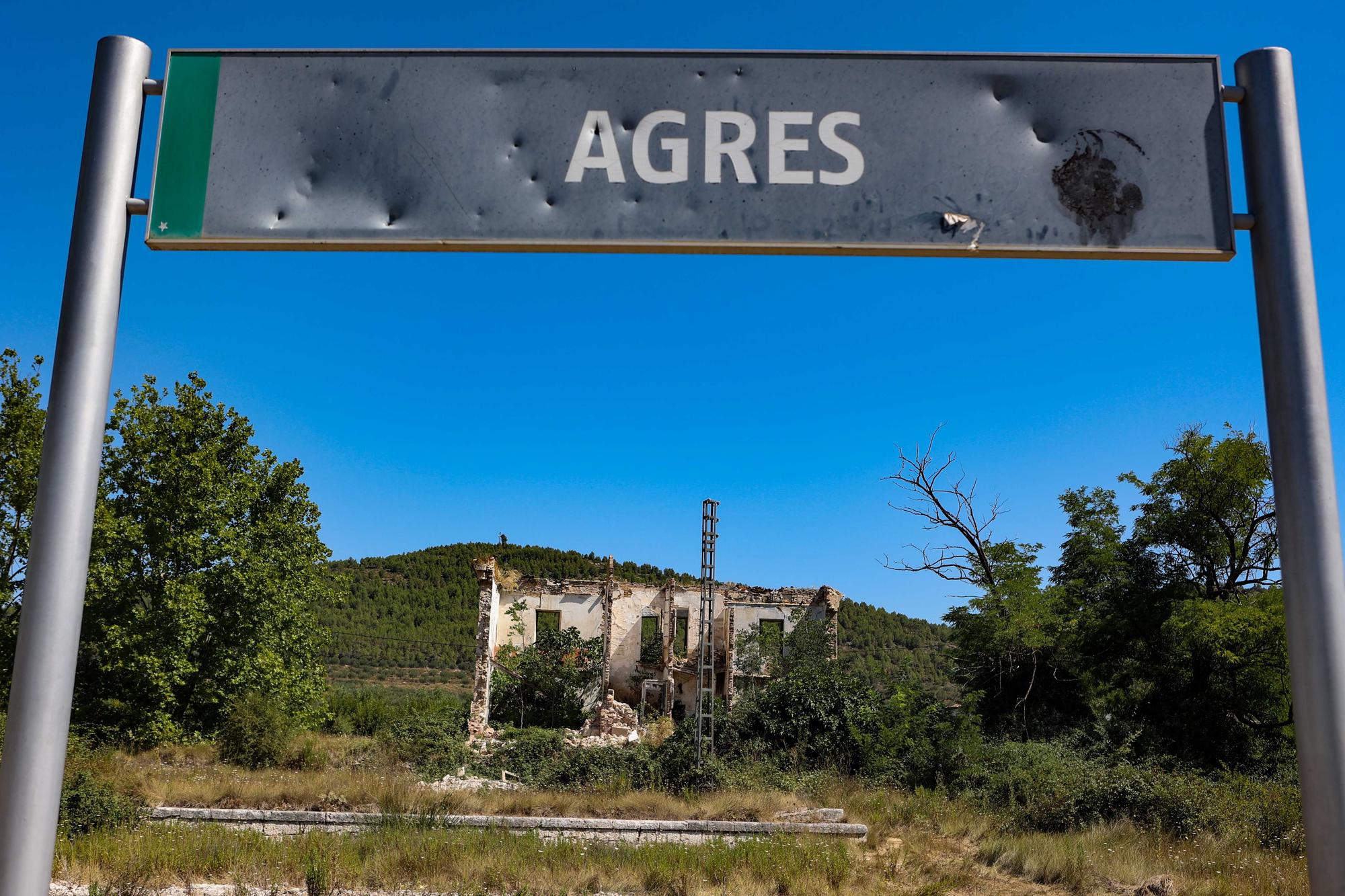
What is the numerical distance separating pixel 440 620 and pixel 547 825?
1833 inches

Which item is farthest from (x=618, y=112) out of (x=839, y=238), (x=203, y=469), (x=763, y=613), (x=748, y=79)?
(x=763, y=613)

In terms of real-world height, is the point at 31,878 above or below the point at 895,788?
above

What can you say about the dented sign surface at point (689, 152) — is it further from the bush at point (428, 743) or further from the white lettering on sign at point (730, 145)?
the bush at point (428, 743)

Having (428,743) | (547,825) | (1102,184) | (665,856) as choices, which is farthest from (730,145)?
(428,743)

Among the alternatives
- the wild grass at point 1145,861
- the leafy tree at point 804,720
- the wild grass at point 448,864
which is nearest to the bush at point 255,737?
the wild grass at point 448,864

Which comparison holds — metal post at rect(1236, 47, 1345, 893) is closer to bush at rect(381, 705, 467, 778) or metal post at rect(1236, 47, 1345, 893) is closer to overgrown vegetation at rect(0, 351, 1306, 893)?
overgrown vegetation at rect(0, 351, 1306, 893)

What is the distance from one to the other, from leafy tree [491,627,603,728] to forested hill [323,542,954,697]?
46.3 feet

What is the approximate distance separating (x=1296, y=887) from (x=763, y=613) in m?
25.7

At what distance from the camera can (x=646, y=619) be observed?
32.9m

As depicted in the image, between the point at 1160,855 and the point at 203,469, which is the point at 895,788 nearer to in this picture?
the point at 1160,855

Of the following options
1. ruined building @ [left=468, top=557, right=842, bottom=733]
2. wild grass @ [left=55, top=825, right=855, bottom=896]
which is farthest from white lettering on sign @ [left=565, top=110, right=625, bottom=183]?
ruined building @ [left=468, top=557, right=842, bottom=733]

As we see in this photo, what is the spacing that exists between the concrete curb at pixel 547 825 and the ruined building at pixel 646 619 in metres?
16.9

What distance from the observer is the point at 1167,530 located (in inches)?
727

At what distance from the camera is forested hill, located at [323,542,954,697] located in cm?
4984
